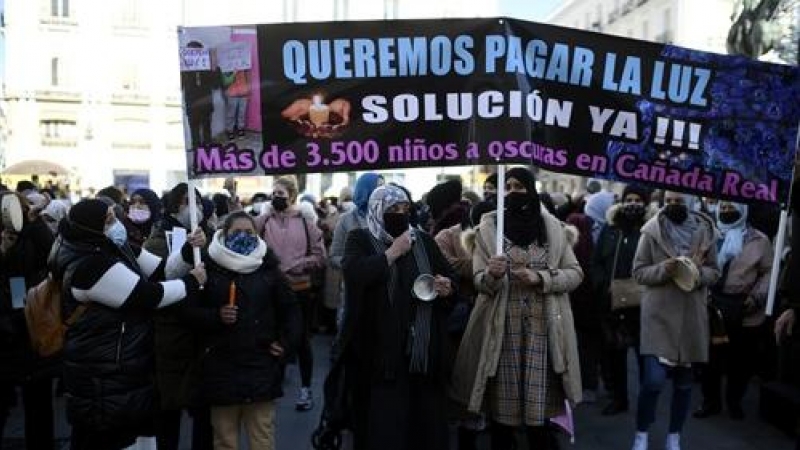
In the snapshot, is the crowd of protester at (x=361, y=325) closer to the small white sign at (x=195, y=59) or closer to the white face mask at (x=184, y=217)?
the white face mask at (x=184, y=217)

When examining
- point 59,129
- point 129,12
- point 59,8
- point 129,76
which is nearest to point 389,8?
point 129,12

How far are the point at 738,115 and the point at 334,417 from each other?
9.11ft

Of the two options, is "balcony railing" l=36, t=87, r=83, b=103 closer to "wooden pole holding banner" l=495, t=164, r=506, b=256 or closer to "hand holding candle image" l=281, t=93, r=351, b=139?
"hand holding candle image" l=281, t=93, r=351, b=139

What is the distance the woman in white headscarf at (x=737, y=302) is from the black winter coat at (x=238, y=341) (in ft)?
13.2

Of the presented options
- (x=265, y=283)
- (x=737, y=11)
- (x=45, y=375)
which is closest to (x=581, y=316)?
(x=265, y=283)

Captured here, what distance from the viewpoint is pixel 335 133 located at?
4.20 m

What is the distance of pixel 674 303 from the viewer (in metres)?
5.38

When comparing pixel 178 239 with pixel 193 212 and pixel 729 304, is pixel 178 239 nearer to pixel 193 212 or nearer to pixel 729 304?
pixel 193 212

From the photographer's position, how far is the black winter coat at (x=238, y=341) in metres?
4.32

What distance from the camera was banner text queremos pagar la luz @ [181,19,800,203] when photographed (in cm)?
415

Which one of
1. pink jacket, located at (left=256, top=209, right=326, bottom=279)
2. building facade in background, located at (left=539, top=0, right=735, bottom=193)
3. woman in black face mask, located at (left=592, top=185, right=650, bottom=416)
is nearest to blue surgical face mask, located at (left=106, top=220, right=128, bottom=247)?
pink jacket, located at (left=256, top=209, right=326, bottom=279)

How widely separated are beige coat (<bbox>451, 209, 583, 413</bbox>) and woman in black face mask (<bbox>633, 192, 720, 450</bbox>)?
3.80 ft

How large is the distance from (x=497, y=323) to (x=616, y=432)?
2.50 meters

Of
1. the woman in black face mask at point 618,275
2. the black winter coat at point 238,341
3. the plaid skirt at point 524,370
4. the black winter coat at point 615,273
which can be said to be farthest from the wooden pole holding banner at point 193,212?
the black winter coat at point 615,273
